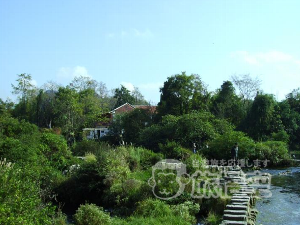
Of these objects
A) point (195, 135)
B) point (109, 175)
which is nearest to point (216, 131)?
point (195, 135)

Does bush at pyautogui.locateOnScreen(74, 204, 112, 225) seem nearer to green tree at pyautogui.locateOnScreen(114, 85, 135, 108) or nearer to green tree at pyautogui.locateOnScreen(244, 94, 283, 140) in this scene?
green tree at pyautogui.locateOnScreen(244, 94, 283, 140)

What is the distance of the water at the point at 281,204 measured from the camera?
10.6 meters

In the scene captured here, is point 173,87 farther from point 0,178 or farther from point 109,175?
point 0,178

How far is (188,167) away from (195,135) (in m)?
7.82

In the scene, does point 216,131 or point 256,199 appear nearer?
point 256,199

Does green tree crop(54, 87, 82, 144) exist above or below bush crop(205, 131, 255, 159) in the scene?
above

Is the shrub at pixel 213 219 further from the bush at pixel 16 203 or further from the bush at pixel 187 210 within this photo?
the bush at pixel 16 203

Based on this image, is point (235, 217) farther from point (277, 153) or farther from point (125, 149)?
point (277, 153)

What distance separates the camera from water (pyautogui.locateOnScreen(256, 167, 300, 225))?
1057cm

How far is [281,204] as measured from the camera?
40.7 feet

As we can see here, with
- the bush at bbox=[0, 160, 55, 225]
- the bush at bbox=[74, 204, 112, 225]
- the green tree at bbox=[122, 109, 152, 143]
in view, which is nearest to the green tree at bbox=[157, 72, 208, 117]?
the green tree at bbox=[122, 109, 152, 143]

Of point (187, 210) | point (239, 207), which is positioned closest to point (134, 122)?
point (187, 210)

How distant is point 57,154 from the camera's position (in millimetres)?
18062

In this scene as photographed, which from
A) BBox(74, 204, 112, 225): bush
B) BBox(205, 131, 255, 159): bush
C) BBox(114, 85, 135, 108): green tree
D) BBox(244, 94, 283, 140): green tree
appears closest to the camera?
BBox(74, 204, 112, 225): bush
